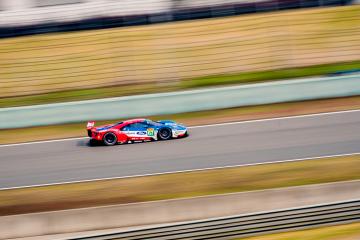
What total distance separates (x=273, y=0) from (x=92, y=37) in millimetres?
6443

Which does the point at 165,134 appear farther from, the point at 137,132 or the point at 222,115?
the point at 222,115

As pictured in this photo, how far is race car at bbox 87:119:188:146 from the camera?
14211mm

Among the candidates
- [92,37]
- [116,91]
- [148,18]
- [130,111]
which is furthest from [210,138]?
[148,18]

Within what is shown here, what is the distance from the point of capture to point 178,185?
1144cm

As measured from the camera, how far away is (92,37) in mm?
18219

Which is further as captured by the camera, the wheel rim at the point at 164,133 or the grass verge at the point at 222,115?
the grass verge at the point at 222,115

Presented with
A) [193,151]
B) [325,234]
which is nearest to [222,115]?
[193,151]

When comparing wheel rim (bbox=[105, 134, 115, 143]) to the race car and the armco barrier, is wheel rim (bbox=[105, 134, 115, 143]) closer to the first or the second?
the race car

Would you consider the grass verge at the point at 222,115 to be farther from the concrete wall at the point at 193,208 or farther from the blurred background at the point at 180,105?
the concrete wall at the point at 193,208

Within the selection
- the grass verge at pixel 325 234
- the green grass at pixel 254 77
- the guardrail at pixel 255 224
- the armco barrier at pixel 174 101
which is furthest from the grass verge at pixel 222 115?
the grass verge at pixel 325 234

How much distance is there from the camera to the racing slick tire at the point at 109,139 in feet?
47.0

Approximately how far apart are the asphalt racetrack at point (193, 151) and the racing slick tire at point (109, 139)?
6.4 inches

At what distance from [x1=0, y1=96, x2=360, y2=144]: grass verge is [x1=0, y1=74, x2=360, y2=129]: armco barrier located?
192 millimetres

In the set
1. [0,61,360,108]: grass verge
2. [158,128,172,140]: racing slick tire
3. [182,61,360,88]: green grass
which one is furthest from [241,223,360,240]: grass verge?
[182,61,360,88]: green grass
